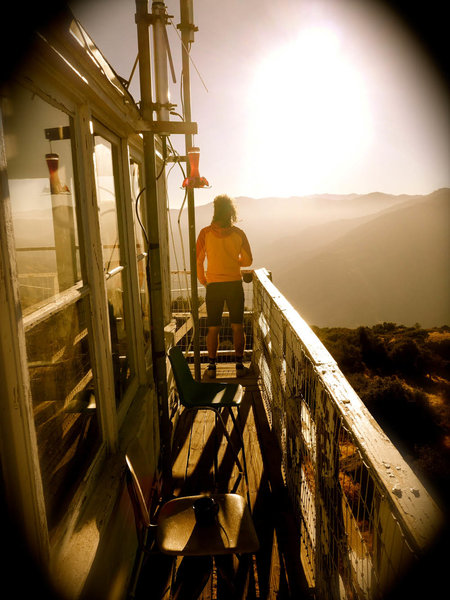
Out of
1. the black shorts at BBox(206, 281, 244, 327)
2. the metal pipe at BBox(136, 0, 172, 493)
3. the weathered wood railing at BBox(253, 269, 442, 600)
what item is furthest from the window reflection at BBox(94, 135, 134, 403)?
the black shorts at BBox(206, 281, 244, 327)

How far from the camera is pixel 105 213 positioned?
2.22m

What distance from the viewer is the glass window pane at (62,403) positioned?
4.71 ft

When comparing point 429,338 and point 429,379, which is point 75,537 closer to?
point 429,379

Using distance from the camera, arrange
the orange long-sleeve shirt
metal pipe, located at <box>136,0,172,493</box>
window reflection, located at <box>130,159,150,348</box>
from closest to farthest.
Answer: metal pipe, located at <box>136,0,172,493</box> → window reflection, located at <box>130,159,150,348</box> → the orange long-sleeve shirt

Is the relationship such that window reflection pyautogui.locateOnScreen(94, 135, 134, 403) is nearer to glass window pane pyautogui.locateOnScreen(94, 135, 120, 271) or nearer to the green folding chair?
glass window pane pyautogui.locateOnScreen(94, 135, 120, 271)

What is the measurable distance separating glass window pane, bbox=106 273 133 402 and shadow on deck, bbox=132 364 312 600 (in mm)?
719

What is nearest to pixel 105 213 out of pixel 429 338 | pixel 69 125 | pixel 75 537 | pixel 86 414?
pixel 69 125

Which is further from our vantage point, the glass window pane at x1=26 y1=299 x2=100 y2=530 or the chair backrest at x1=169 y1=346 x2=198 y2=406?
the chair backrest at x1=169 y1=346 x2=198 y2=406

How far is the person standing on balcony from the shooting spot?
3953mm

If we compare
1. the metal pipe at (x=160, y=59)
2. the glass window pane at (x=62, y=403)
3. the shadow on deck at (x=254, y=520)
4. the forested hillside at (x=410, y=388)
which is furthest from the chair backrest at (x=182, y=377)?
the forested hillside at (x=410, y=388)

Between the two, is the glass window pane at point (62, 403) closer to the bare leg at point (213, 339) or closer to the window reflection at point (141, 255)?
the window reflection at point (141, 255)

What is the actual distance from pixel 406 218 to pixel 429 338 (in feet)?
392

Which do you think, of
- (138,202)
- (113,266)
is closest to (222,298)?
(138,202)

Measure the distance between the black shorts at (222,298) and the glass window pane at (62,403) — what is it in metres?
2.29
